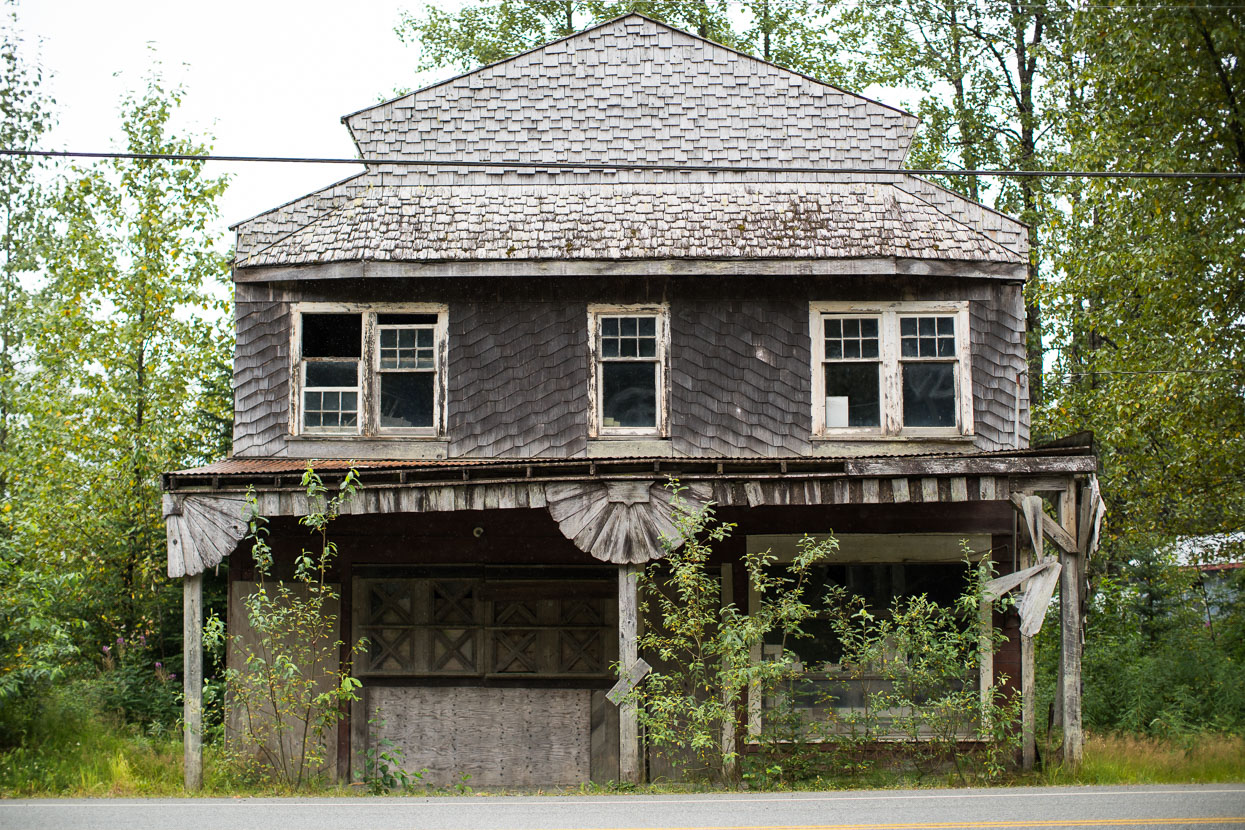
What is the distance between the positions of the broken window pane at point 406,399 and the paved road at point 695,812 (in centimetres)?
511

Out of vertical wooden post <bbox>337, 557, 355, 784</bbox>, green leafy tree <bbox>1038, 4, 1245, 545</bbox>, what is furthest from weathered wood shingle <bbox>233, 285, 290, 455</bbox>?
green leafy tree <bbox>1038, 4, 1245, 545</bbox>

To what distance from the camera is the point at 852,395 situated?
15.4m

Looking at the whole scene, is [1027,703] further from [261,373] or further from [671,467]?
[261,373]

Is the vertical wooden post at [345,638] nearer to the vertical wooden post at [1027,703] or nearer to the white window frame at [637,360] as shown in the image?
the white window frame at [637,360]

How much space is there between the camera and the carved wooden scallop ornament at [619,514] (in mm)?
12414

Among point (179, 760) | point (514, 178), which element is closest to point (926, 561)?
point (514, 178)

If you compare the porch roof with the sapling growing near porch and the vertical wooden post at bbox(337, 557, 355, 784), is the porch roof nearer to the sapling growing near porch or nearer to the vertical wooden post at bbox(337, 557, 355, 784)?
the sapling growing near porch

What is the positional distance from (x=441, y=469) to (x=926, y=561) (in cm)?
595

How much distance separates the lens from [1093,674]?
20312 mm

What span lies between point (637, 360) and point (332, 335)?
382 centimetres

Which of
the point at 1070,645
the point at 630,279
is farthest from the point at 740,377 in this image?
the point at 1070,645

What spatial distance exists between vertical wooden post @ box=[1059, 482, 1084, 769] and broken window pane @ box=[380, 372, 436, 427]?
24.5 feet

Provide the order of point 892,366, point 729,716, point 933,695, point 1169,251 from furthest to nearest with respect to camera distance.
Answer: point 1169,251 < point 892,366 < point 933,695 < point 729,716

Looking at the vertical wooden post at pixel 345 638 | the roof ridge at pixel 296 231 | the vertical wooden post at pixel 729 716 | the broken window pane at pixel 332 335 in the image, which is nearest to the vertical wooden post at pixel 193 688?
the vertical wooden post at pixel 345 638
